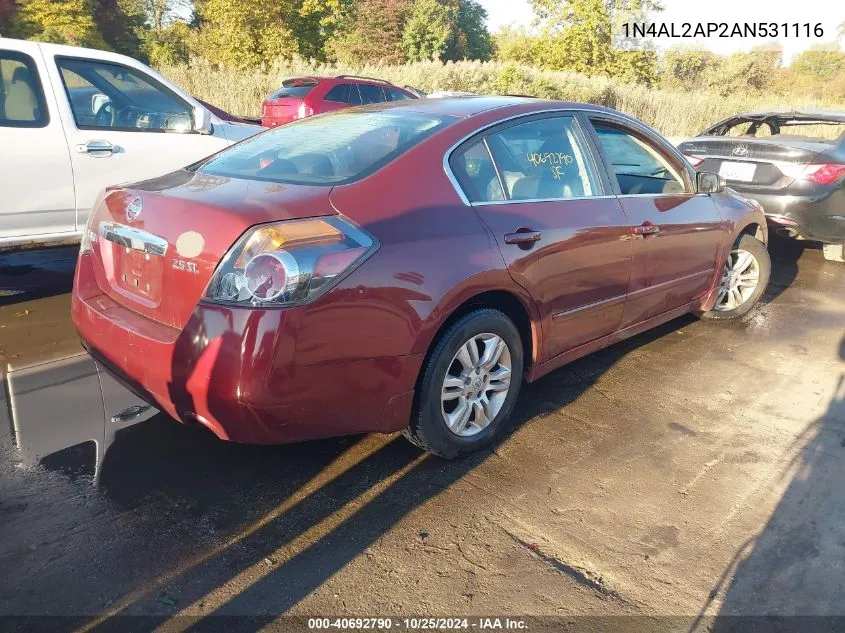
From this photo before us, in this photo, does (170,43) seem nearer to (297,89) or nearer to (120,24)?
(120,24)

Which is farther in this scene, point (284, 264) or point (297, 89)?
point (297, 89)

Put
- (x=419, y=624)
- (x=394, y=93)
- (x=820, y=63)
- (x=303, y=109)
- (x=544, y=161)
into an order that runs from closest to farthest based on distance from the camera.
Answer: (x=419, y=624) → (x=544, y=161) → (x=303, y=109) → (x=394, y=93) → (x=820, y=63)

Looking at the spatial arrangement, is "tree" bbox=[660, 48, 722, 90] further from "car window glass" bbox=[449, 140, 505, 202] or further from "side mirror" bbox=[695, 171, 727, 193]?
"car window glass" bbox=[449, 140, 505, 202]

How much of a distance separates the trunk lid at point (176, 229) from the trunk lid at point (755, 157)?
5.44 m

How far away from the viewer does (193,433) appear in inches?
130

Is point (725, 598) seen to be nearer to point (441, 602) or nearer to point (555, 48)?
point (441, 602)

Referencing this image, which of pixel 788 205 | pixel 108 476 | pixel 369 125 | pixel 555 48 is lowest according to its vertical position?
pixel 108 476

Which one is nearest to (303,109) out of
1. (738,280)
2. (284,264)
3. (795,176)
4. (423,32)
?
(795,176)

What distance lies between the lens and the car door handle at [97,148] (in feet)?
16.3

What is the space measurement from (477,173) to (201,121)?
3.49 meters

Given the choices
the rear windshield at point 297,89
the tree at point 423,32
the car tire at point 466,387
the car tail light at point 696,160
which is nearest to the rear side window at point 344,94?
the rear windshield at point 297,89

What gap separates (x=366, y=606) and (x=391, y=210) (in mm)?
1457

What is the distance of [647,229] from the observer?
386cm

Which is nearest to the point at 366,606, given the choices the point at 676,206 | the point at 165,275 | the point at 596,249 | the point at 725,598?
the point at 725,598
